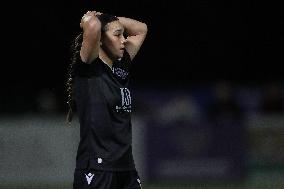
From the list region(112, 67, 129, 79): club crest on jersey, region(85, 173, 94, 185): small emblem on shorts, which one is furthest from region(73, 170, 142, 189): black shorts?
region(112, 67, 129, 79): club crest on jersey

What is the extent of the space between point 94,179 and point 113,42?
41.4 inches

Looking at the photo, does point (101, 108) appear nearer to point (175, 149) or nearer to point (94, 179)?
point (94, 179)

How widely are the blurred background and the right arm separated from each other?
734 centimetres

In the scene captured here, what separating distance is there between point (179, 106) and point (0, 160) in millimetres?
3570

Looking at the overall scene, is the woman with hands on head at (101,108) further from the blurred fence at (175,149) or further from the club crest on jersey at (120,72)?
the blurred fence at (175,149)

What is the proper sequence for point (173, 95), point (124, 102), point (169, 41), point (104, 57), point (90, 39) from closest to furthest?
point (90, 39), point (124, 102), point (104, 57), point (173, 95), point (169, 41)

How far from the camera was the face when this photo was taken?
22.0ft

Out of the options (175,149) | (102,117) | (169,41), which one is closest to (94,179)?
(102,117)

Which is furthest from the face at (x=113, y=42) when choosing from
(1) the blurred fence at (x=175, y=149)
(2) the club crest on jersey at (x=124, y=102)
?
(1) the blurred fence at (x=175, y=149)

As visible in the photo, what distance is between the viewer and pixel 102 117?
6.57m

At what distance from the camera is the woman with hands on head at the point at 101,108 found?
6.55 metres

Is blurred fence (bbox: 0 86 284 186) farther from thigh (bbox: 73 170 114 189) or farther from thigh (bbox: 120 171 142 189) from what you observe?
thigh (bbox: 73 170 114 189)

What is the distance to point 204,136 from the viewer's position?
14586 mm

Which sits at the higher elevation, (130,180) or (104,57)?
(104,57)
